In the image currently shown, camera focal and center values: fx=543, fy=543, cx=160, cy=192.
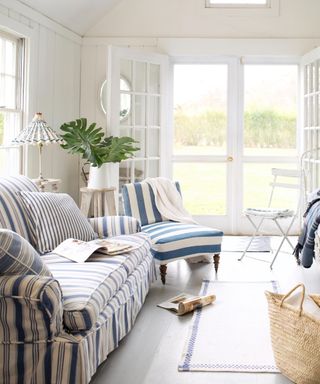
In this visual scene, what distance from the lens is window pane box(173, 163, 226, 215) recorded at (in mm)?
6848

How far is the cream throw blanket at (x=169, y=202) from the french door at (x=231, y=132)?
1.65 metres

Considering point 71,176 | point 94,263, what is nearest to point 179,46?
point 71,176

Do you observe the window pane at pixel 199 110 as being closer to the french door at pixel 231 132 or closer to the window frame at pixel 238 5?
the french door at pixel 231 132

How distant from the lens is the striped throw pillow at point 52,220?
11.0ft

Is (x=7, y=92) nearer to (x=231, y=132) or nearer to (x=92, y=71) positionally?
(x=92, y=71)

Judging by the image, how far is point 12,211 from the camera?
3227 millimetres

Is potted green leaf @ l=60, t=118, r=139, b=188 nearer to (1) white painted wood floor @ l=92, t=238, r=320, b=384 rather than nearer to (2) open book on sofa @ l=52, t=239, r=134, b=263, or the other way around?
(1) white painted wood floor @ l=92, t=238, r=320, b=384

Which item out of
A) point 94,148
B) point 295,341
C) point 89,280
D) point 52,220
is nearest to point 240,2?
point 94,148

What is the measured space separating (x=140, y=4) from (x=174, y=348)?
4.72m

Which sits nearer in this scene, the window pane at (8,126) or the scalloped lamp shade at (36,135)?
the scalloped lamp shade at (36,135)

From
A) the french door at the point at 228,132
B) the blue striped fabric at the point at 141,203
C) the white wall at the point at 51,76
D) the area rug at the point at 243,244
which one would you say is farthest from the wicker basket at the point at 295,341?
the french door at the point at 228,132

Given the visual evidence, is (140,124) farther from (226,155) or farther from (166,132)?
(226,155)

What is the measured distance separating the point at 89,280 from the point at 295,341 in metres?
1.05

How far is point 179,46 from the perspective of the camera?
658 cm
